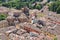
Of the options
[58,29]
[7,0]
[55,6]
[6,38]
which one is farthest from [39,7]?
[6,38]

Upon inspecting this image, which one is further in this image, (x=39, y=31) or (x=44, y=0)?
(x=44, y=0)

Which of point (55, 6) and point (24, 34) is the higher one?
point (24, 34)

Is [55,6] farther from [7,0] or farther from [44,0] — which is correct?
[7,0]

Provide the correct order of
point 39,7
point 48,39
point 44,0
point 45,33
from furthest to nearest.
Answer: point 44,0
point 39,7
point 45,33
point 48,39

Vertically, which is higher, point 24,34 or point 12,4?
point 24,34

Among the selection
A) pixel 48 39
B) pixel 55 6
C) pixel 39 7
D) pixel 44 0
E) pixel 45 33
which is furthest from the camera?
pixel 44 0

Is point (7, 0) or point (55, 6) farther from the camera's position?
point (7, 0)

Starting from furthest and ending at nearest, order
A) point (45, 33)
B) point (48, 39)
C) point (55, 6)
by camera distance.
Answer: point (55, 6)
point (45, 33)
point (48, 39)

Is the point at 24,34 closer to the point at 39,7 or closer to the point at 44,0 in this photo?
the point at 39,7

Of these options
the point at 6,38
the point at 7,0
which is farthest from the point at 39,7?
the point at 6,38

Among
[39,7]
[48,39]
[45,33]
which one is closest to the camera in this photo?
[48,39]
